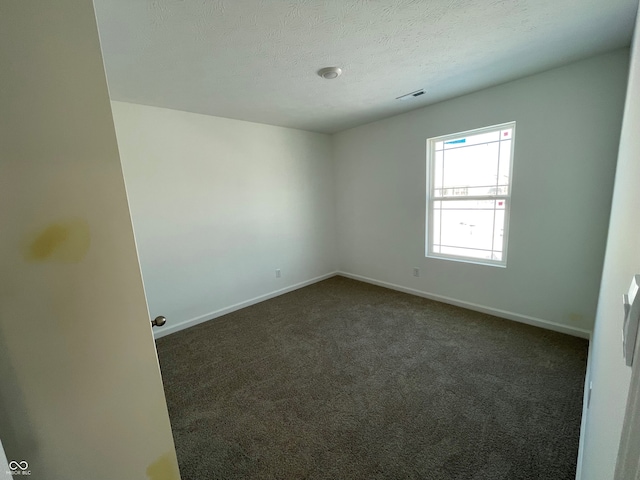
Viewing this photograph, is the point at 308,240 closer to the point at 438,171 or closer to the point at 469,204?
the point at 438,171

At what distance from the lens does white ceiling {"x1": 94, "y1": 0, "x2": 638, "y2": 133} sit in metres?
1.43

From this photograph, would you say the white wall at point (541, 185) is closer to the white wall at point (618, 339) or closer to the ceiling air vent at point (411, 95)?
the ceiling air vent at point (411, 95)

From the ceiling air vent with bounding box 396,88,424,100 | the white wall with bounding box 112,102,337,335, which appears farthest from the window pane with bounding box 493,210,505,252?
the white wall with bounding box 112,102,337,335

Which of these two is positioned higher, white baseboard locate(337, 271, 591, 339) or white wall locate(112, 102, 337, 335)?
white wall locate(112, 102, 337, 335)

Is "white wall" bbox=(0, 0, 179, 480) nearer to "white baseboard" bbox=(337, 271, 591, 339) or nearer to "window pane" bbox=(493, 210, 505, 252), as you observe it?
"window pane" bbox=(493, 210, 505, 252)

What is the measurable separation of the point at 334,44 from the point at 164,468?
2.38 metres

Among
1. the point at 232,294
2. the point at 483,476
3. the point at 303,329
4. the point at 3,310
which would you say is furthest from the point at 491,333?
the point at 3,310

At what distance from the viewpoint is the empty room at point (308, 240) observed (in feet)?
2.14

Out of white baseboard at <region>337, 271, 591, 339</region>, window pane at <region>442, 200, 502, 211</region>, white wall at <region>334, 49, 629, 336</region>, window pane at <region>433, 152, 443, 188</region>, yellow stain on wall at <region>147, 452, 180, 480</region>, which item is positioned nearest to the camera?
yellow stain on wall at <region>147, 452, 180, 480</region>

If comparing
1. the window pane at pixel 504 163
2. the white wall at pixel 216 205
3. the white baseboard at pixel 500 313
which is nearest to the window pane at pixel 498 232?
the window pane at pixel 504 163

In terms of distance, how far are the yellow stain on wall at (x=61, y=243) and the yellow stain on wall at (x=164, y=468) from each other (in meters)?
0.74

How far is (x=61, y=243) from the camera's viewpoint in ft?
2.18

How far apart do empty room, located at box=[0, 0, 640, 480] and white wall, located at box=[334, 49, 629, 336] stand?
20 mm

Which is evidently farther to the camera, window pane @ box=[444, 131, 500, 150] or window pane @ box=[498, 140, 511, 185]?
window pane @ box=[444, 131, 500, 150]
